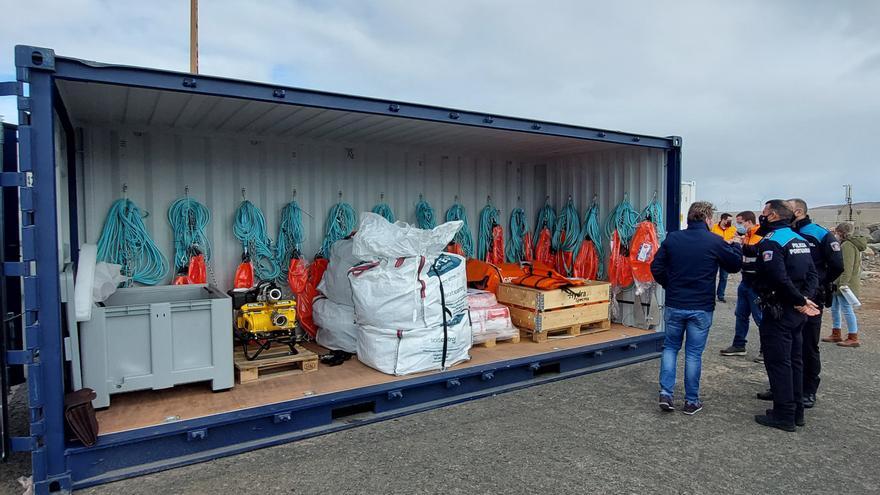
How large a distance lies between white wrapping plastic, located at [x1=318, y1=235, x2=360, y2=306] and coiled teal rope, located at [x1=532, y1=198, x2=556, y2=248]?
10.8 feet

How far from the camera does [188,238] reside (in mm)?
5516

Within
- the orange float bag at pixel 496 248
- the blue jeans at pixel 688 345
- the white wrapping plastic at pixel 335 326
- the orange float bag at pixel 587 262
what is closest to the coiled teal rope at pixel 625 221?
the orange float bag at pixel 587 262

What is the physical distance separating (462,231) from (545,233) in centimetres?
127

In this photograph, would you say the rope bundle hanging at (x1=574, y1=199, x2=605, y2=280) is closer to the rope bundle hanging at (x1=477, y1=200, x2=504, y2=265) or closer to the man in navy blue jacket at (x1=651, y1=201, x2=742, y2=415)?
the rope bundle hanging at (x1=477, y1=200, x2=504, y2=265)

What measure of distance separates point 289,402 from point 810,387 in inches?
174

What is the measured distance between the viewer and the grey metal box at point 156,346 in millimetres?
3688

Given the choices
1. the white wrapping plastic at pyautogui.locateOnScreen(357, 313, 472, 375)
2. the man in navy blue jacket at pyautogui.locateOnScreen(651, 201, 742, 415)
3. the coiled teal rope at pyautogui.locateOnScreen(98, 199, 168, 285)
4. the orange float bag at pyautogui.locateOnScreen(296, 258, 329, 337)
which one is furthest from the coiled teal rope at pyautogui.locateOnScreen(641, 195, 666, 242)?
the coiled teal rope at pyautogui.locateOnScreen(98, 199, 168, 285)

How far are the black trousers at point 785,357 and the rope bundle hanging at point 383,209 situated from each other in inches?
166

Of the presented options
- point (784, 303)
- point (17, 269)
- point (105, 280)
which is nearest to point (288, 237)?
point (105, 280)

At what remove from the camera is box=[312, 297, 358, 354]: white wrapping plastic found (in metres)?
5.32

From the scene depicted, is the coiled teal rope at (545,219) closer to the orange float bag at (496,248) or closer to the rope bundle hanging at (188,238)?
the orange float bag at (496,248)

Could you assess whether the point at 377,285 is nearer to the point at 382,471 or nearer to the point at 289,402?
the point at 289,402

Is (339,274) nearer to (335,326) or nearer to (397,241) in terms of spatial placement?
(335,326)

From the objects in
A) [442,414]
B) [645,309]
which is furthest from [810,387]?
[442,414]
